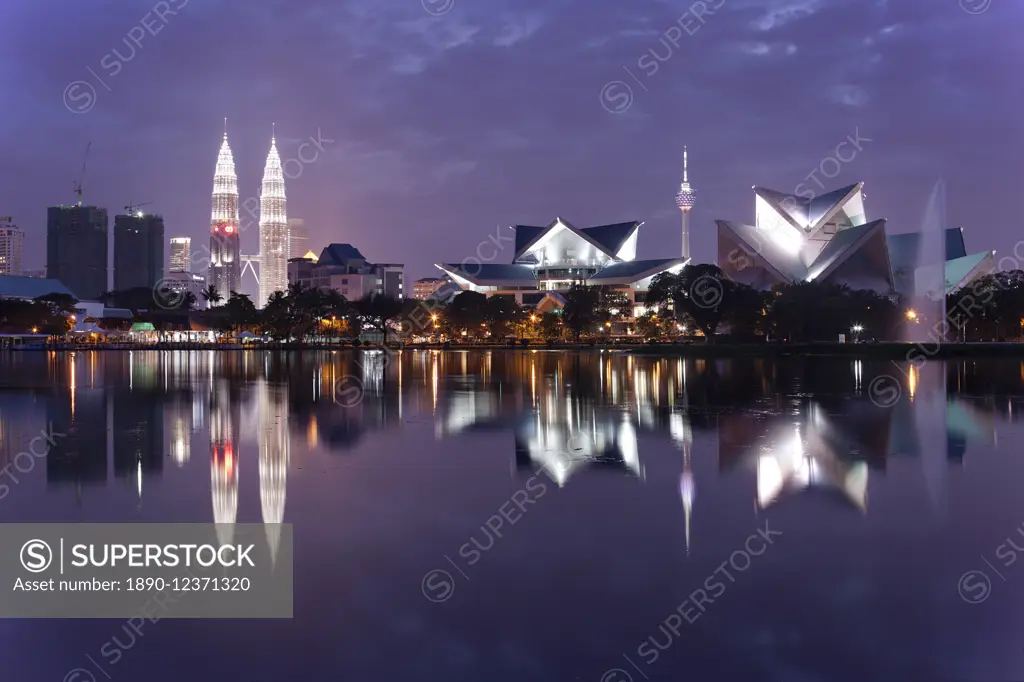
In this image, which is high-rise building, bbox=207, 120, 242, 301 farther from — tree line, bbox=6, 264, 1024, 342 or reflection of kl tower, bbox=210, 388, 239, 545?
reflection of kl tower, bbox=210, 388, 239, 545

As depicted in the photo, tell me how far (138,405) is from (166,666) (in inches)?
531

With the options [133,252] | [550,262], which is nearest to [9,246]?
[133,252]

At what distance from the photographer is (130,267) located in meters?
182

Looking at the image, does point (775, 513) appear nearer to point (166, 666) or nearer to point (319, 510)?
point (319, 510)

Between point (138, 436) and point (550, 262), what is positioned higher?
point (550, 262)

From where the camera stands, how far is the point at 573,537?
6.44 metres

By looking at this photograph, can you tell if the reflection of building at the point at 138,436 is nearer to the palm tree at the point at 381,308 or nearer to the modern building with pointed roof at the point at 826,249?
the modern building with pointed roof at the point at 826,249

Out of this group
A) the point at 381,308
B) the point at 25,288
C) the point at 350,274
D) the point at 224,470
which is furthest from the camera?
the point at 350,274

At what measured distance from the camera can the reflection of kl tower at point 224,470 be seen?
680 cm

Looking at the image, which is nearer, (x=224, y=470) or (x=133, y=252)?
(x=224, y=470)

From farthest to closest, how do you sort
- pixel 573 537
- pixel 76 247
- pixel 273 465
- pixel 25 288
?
pixel 76 247 → pixel 25 288 → pixel 273 465 → pixel 573 537

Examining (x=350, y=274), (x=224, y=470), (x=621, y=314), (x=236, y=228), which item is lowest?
(x=224, y=470)

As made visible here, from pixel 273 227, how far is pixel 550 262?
232ft

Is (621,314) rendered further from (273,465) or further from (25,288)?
(273,465)
